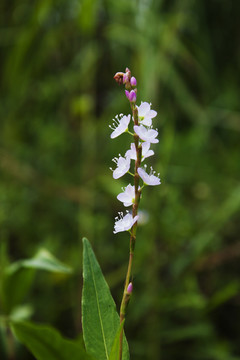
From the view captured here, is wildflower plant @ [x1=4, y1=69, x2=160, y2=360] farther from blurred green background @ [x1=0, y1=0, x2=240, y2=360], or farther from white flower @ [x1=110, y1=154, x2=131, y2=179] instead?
blurred green background @ [x1=0, y1=0, x2=240, y2=360]

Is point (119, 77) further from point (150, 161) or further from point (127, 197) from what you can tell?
point (150, 161)

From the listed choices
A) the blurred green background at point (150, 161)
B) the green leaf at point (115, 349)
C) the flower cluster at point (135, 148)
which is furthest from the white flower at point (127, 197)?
the blurred green background at point (150, 161)

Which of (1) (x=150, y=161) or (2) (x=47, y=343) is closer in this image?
(2) (x=47, y=343)

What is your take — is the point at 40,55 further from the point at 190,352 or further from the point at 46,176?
the point at 190,352

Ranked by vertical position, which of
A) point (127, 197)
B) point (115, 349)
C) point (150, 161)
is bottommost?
point (115, 349)

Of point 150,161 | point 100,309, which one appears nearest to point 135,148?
point 100,309

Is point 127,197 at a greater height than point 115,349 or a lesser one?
greater

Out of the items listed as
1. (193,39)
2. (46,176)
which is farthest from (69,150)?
(193,39)

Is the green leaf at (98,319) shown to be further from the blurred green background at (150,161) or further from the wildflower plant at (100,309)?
the blurred green background at (150,161)
